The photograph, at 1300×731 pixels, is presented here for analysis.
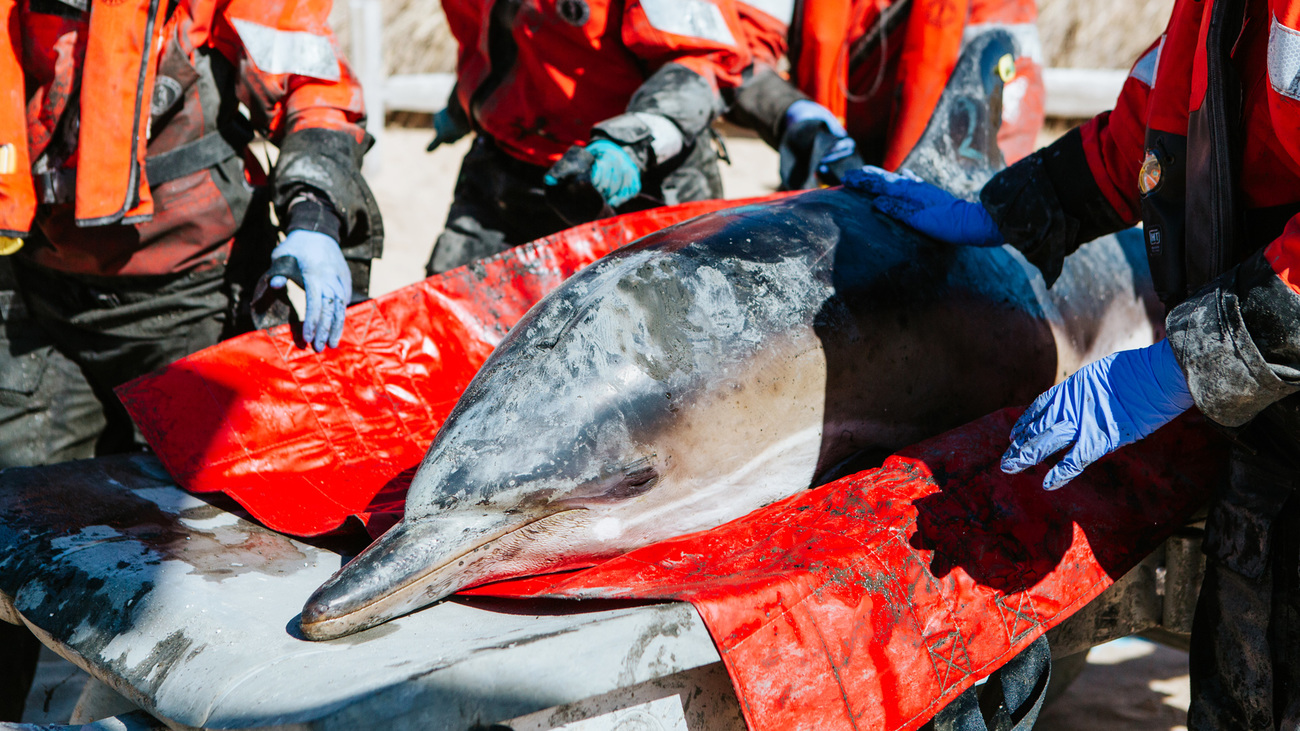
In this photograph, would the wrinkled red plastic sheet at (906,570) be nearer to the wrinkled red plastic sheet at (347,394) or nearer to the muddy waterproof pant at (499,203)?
the wrinkled red plastic sheet at (347,394)

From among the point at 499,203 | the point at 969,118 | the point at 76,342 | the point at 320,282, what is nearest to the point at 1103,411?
the point at 969,118

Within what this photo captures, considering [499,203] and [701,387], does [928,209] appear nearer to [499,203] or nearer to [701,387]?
[701,387]

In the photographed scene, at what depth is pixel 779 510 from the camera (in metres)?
1.88

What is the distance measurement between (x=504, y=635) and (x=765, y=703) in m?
0.41

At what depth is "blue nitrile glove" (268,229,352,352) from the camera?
91.8 inches

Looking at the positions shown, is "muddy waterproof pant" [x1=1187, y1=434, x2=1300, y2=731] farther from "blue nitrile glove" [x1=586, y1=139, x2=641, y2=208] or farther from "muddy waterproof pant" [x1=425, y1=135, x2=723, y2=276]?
"muddy waterproof pant" [x1=425, y1=135, x2=723, y2=276]

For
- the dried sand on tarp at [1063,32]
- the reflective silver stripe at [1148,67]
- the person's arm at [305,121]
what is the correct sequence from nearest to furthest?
the reflective silver stripe at [1148,67], the person's arm at [305,121], the dried sand on tarp at [1063,32]

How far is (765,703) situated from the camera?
4.82 ft

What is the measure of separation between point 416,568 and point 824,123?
2331 millimetres

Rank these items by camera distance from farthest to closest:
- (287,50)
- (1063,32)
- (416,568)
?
(1063,32)
(287,50)
(416,568)

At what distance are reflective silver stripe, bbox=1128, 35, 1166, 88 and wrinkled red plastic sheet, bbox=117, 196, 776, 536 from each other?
97 centimetres

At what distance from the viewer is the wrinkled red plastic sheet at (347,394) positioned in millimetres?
2113

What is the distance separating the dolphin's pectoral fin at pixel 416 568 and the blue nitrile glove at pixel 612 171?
131cm

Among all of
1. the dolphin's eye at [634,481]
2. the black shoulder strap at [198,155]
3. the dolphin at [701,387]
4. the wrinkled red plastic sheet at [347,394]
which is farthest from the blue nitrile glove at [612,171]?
the dolphin's eye at [634,481]
